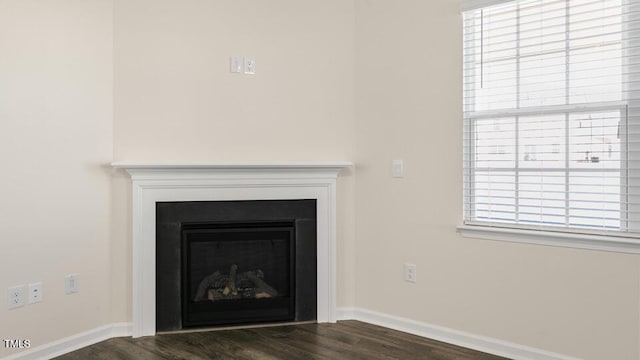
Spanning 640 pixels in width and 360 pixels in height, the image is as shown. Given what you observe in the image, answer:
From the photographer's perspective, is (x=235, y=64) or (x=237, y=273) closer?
(x=235, y=64)

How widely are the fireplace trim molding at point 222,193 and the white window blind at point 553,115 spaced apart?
40.3 inches

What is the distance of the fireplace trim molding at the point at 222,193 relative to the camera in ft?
10.7

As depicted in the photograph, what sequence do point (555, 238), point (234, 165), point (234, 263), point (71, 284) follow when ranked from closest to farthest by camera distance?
point (555, 238), point (71, 284), point (234, 165), point (234, 263)

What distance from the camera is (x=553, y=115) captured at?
2.78m

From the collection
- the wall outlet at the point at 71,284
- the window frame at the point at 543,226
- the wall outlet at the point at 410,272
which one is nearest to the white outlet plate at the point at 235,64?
the window frame at the point at 543,226

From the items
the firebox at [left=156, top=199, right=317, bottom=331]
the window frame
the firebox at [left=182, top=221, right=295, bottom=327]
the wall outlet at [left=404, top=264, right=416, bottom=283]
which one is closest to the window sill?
the window frame

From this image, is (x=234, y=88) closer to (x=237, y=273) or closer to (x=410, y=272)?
(x=237, y=273)

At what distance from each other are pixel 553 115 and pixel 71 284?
3.08 meters

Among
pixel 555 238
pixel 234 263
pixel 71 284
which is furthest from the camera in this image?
pixel 234 263

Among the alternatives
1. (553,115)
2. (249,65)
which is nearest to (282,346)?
(249,65)

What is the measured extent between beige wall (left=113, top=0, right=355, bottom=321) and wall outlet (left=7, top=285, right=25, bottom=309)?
609mm

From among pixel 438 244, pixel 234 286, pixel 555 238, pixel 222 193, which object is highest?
pixel 222 193

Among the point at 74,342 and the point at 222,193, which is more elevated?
the point at 222,193

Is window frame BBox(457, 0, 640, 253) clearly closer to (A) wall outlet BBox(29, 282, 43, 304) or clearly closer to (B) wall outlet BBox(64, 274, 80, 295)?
(B) wall outlet BBox(64, 274, 80, 295)
